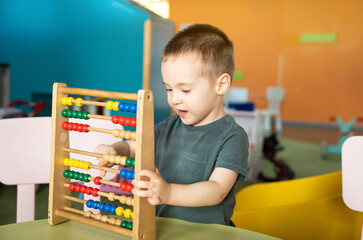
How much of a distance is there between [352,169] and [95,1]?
93.5 inches

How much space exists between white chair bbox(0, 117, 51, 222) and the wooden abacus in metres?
0.27

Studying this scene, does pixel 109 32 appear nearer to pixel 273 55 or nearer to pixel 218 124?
pixel 218 124

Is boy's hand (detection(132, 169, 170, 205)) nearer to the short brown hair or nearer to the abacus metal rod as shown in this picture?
the abacus metal rod

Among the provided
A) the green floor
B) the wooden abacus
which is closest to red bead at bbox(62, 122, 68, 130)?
the wooden abacus

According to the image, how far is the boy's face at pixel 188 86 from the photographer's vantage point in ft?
2.89

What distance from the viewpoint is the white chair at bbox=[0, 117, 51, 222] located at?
3.47 feet

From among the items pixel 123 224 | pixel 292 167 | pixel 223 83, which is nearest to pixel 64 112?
pixel 123 224

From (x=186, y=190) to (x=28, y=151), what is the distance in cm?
57

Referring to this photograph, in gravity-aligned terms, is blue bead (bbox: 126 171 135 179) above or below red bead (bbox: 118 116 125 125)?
below

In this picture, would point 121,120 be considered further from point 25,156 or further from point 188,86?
point 25,156

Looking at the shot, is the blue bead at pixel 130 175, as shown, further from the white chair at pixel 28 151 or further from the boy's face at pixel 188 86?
the white chair at pixel 28 151

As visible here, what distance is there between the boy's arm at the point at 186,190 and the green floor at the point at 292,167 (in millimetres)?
1582

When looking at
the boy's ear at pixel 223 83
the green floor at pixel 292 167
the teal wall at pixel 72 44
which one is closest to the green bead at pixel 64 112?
the boy's ear at pixel 223 83

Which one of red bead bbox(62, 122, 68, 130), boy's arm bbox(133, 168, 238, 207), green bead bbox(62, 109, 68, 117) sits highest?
green bead bbox(62, 109, 68, 117)
